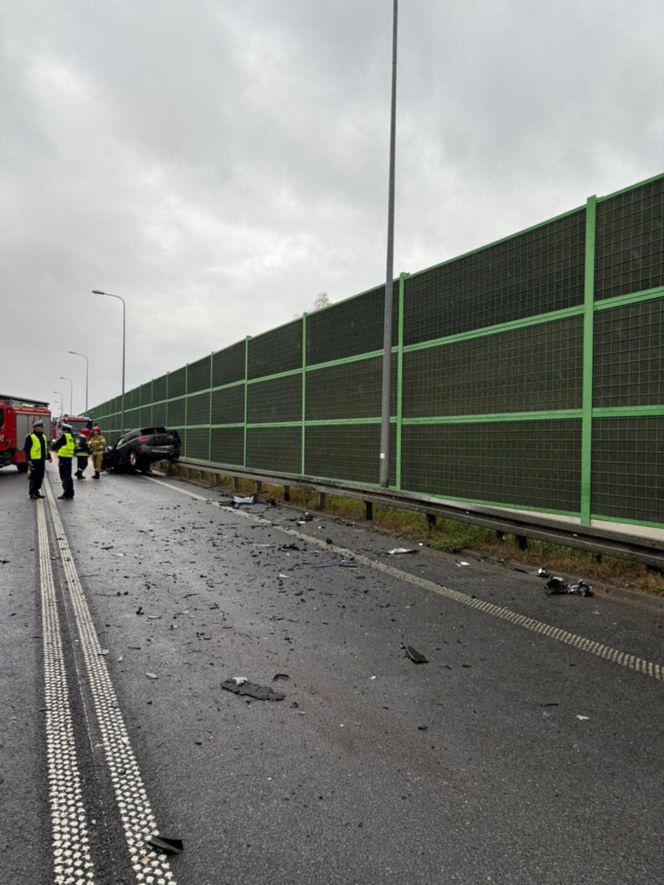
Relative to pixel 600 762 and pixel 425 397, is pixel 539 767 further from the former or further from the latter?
pixel 425 397

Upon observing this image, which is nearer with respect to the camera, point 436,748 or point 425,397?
point 436,748

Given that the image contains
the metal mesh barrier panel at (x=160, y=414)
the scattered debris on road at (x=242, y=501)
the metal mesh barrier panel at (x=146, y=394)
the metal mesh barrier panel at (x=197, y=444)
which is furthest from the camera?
the metal mesh barrier panel at (x=146, y=394)

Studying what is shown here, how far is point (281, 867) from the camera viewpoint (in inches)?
74.4

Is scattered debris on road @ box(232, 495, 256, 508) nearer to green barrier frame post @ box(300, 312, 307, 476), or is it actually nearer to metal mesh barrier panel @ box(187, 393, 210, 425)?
green barrier frame post @ box(300, 312, 307, 476)

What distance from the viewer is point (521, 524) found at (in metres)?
7.24

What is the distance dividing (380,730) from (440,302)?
27.3 feet

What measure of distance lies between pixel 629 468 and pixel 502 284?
3.60 m

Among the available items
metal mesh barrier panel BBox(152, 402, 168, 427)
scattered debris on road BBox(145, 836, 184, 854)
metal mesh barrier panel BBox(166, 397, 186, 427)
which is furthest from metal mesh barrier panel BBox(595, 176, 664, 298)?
metal mesh barrier panel BBox(152, 402, 168, 427)

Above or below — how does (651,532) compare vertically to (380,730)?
above

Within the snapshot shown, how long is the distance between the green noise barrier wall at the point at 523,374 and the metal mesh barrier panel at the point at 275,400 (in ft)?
3.18

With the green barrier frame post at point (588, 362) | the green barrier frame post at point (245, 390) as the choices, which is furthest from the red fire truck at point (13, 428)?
the green barrier frame post at point (588, 362)

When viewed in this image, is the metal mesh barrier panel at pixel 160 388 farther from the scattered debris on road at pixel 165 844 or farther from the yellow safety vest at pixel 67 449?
the scattered debris on road at pixel 165 844

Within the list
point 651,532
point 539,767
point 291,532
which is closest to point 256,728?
point 539,767

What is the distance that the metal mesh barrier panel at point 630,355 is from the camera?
6.43 meters
